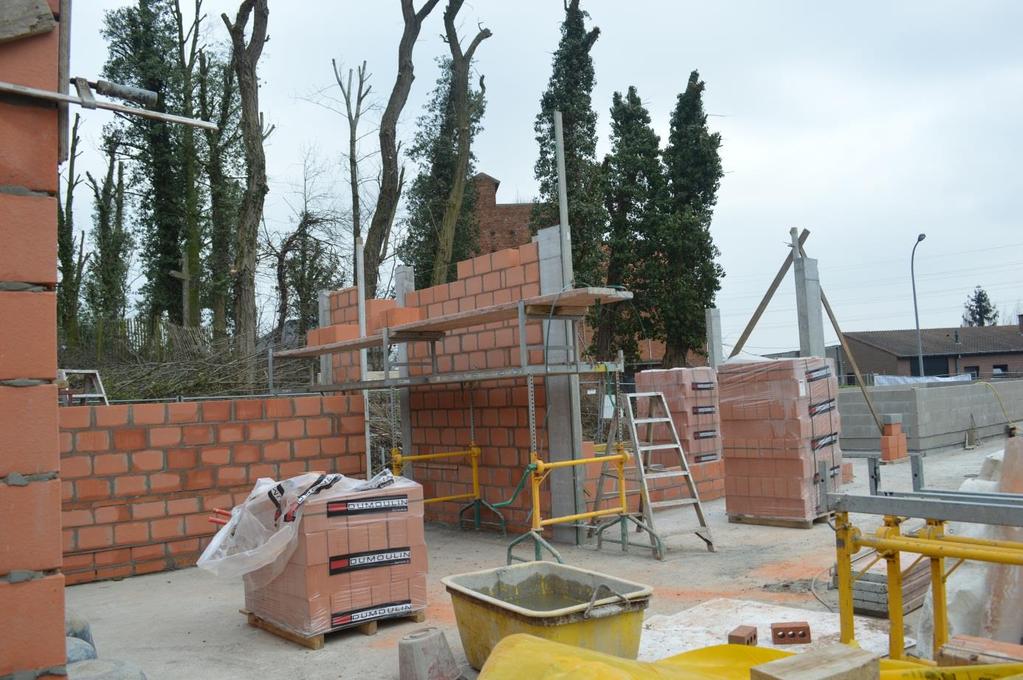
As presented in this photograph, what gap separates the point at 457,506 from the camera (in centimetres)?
981

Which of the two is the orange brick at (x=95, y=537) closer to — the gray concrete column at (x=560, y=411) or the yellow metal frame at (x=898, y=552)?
the gray concrete column at (x=560, y=411)

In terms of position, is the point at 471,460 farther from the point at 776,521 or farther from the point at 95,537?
the point at 95,537

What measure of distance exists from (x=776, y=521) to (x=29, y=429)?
25.5ft

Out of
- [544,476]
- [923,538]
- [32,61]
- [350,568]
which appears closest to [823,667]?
[923,538]

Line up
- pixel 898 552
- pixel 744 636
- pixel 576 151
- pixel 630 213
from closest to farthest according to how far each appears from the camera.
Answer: pixel 898 552 < pixel 744 636 < pixel 576 151 < pixel 630 213

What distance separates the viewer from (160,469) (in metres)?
8.02

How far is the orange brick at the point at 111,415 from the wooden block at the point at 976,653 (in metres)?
7.31

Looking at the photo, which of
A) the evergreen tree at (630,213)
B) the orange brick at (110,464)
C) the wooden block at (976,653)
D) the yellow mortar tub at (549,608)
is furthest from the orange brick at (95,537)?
the evergreen tree at (630,213)

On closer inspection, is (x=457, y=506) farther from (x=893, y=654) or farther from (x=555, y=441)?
(x=893, y=654)

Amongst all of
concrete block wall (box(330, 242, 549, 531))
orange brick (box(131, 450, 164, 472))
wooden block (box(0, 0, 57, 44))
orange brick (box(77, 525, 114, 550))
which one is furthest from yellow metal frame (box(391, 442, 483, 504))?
wooden block (box(0, 0, 57, 44))

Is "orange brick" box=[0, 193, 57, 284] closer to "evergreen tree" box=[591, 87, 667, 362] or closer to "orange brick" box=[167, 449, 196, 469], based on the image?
"orange brick" box=[167, 449, 196, 469]

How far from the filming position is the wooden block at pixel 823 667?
2.36m

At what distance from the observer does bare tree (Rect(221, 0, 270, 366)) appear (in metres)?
14.5

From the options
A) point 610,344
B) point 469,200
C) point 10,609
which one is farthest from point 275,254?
point 10,609
